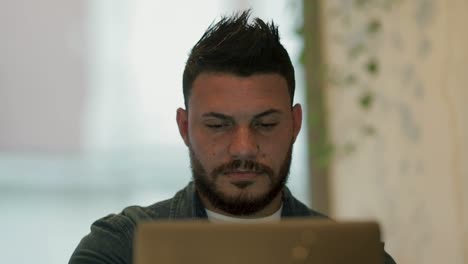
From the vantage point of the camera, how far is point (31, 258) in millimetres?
2643

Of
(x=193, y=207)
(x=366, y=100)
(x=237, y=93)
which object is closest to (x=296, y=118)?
(x=237, y=93)

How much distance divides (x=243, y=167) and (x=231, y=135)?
0.07 meters

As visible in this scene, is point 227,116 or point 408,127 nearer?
point 227,116

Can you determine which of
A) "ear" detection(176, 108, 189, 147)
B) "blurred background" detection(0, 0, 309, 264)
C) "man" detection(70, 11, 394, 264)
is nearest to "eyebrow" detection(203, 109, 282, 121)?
"man" detection(70, 11, 394, 264)

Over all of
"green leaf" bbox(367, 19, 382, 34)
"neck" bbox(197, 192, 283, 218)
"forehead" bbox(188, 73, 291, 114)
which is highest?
"green leaf" bbox(367, 19, 382, 34)

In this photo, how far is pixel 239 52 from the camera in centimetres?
165

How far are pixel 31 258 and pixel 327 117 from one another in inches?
46.2

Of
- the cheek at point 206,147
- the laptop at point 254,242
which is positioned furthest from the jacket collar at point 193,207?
the laptop at point 254,242

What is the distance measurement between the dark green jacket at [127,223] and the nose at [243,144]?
18 cm

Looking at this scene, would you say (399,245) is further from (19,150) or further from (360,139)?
(19,150)

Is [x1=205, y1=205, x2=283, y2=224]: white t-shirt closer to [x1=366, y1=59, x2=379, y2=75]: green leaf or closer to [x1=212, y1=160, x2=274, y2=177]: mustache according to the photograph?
[x1=212, y1=160, x2=274, y2=177]: mustache

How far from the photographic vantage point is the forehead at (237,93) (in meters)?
1.61

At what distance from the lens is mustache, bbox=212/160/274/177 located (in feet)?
5.17

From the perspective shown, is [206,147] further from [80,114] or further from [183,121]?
[80,114]
